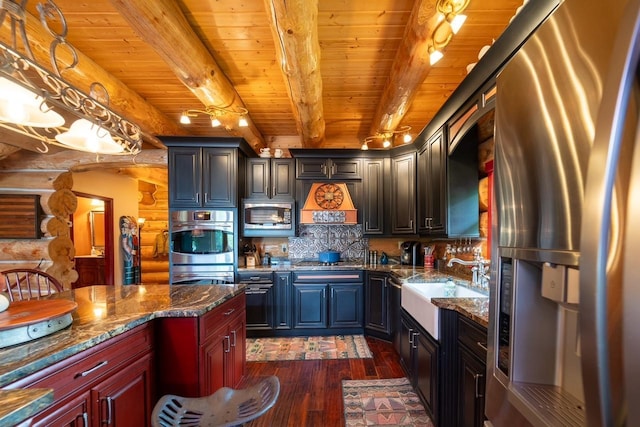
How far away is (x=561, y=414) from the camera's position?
648mm

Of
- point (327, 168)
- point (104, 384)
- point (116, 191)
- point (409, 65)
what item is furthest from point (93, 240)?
point (409, 65)

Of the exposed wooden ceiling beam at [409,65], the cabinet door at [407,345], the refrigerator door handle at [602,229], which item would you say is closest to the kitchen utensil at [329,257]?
the cabinet door at [407,345]

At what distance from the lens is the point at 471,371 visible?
4.62 ft

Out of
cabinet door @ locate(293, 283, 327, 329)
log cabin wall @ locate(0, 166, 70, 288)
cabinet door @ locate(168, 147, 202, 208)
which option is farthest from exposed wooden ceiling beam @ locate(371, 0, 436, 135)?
log cabin wall @ locate(0, 166, 70, 288)

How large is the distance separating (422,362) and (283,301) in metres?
1.85

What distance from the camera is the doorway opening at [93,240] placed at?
516 centimetres

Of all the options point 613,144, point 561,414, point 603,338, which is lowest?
point 561,414

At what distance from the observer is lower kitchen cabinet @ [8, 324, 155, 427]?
101 centimetres

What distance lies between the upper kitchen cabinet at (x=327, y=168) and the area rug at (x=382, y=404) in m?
2.42

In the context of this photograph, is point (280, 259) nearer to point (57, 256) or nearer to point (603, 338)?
point (57, 256)

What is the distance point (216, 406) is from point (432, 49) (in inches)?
90.0

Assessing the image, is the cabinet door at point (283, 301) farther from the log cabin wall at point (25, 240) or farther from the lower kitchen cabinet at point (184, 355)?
the log cabin wall at point (25, 240)

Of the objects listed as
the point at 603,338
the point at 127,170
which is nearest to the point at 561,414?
the point at 603,338

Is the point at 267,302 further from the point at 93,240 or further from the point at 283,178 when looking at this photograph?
the point at 93,240
